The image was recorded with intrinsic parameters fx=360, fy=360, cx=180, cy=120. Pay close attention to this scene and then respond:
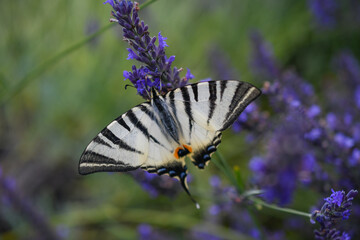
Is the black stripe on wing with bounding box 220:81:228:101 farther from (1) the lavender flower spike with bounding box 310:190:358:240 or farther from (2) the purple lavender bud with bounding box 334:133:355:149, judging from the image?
(2) the purple lavender bud with bounding box 334:133:355:149

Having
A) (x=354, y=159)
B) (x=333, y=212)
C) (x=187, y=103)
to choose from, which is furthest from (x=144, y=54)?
(x=354, y=159)

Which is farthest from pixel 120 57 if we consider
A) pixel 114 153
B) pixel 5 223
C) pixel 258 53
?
pixel 114 153

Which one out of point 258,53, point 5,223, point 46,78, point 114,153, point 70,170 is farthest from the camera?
point 46,78

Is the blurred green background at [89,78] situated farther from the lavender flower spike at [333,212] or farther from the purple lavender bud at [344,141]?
the lavender flower spike at [333,212]

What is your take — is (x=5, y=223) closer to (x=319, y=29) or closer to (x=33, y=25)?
(x=33, y=25)

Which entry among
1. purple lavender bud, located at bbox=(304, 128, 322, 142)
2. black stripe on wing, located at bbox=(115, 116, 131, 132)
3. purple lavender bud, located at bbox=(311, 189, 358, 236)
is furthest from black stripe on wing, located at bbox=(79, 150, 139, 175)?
purple lavender bud, located at bbox=(304, 128, 322, 142)

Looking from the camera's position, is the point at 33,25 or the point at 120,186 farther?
the point at 33,25

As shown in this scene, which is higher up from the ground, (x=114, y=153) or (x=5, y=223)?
(x=114, y=153)
